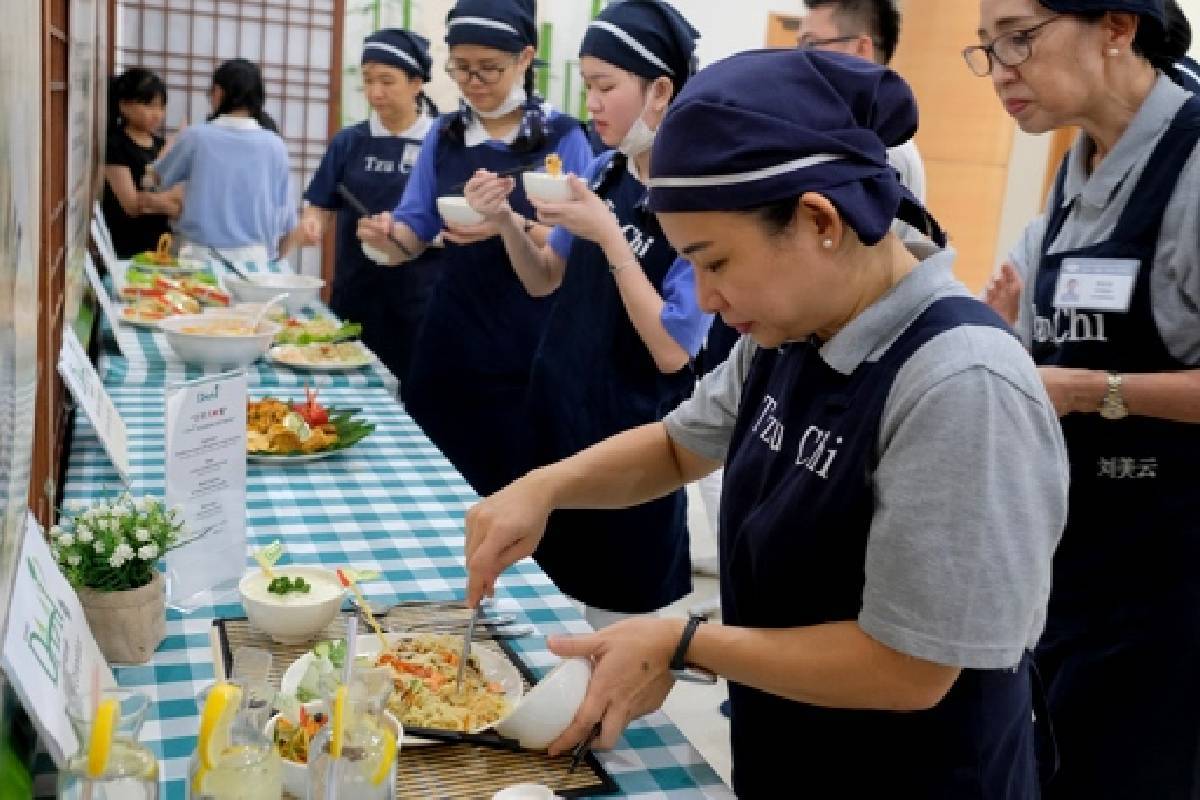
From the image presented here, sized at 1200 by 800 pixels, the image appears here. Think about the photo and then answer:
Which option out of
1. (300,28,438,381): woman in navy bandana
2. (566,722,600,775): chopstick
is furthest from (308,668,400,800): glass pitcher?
(300,28,438,381): woman in navy bandana

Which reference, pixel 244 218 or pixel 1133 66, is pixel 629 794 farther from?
pixel 244 218

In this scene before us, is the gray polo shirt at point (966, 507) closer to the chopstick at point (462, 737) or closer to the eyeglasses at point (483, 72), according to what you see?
the chopstick at point (462, 737)

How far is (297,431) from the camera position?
2115 millimetres

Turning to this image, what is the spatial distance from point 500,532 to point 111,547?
0.44 metres

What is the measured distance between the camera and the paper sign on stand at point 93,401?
5.90ft

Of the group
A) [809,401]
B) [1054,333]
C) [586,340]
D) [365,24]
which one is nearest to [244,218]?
[365,24]

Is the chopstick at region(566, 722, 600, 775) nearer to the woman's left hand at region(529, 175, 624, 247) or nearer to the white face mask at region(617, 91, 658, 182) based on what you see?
the woman's left hand at region(529, 175, 624, 247)

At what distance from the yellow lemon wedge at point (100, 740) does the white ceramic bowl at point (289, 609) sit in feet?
1.59

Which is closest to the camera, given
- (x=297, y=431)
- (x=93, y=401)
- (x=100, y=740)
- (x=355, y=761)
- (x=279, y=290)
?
(x=100, y=740)

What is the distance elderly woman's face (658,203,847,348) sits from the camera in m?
1.10

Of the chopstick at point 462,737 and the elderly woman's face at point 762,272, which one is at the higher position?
the elderly woman's face at point 762,272

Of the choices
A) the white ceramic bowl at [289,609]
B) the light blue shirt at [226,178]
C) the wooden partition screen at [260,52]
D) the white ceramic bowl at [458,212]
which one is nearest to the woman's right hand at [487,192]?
the white ceramic bowl at [458,212]

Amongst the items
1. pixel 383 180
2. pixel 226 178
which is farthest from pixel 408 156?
pixel 226 178

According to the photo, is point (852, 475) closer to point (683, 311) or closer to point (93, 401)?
point (683, 311)
